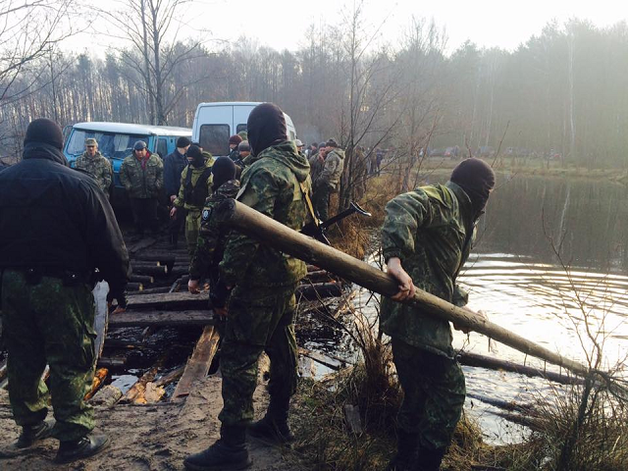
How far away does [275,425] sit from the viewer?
3.05 meters

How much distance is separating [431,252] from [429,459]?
3.68 feet

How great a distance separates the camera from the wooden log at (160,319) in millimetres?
5445

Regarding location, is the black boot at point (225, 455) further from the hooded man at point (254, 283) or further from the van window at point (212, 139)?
the van window at point (212, 139)

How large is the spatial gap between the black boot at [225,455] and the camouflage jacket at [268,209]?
875 mm

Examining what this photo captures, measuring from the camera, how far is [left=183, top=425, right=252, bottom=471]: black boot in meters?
2.72

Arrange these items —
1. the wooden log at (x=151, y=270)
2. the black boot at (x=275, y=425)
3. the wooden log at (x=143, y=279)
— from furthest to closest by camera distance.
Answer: the wooden log at (x=151, y=270) → the wooden log at (x=143, y=279) → the black boot at (x=275, y=425)

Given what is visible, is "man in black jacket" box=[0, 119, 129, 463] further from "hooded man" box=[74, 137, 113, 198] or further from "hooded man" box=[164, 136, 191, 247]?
"hooded man" box=[74, 137, 113, 198]

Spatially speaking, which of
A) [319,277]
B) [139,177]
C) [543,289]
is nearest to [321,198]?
[319,277]

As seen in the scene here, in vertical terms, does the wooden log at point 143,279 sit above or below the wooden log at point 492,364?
above

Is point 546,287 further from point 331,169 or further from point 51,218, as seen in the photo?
point 51,218

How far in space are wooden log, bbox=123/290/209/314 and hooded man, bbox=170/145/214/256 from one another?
0.89 meters

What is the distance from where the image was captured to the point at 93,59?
61594mm

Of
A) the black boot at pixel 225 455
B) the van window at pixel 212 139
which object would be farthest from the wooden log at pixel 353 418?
the van window at pixel 212 139

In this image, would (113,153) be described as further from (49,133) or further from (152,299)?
(49,133)
